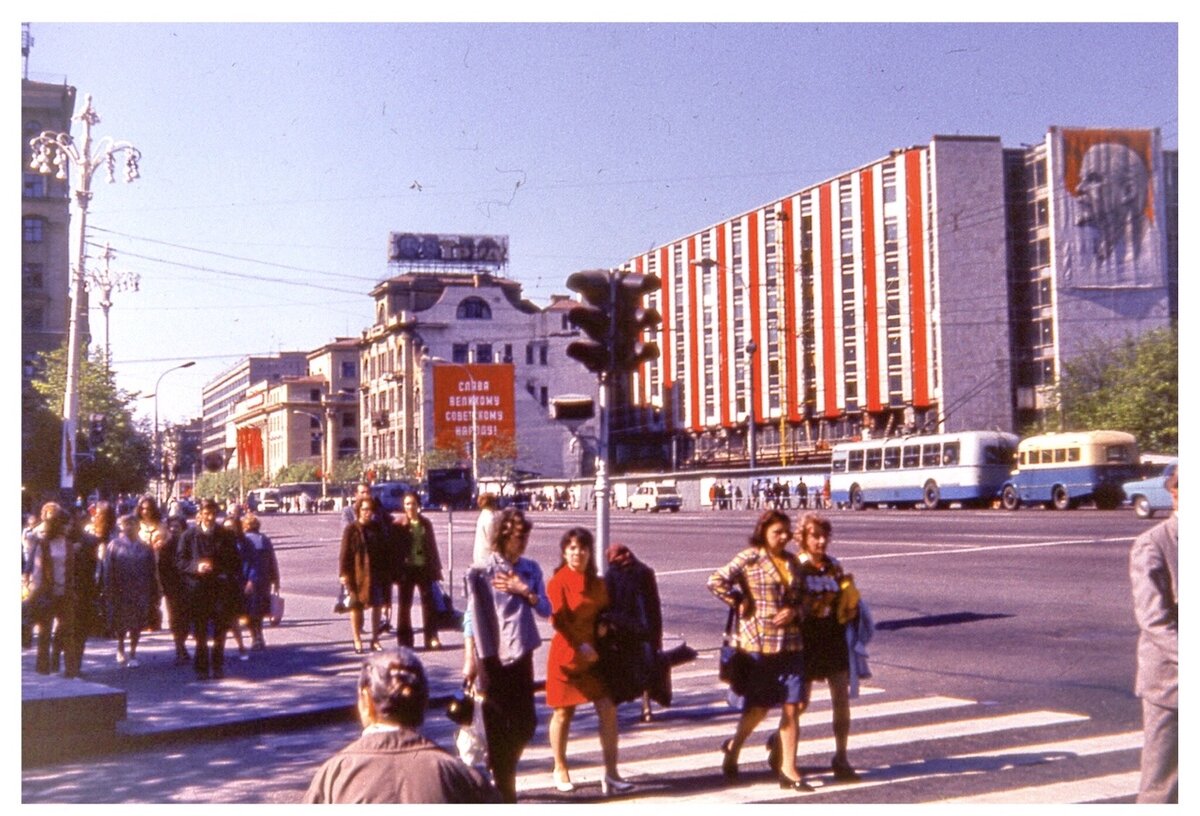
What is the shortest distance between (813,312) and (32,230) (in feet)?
96.1

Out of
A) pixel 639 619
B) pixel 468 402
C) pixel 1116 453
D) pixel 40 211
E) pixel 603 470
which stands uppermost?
pixel 40 211

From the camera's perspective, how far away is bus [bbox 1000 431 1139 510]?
37.0m

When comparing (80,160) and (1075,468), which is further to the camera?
(1075,468)

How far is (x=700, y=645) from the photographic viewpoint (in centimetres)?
1407

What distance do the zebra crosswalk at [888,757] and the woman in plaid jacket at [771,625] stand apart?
39 centimetres

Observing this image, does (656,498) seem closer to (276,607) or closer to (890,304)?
(890,304)

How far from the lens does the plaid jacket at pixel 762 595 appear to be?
751 centimetres

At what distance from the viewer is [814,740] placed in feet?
29.0

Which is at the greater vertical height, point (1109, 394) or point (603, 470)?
point (1109, 394)

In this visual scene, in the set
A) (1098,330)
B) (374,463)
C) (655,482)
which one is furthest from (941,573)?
(374,463)

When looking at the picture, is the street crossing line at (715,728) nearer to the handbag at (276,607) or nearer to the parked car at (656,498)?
the handbag at (276,607)

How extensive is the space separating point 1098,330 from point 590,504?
35141 millimetres

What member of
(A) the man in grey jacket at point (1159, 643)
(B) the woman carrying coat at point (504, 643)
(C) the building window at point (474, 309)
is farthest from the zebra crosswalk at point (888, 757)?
(C) the building window at point (474, 309)

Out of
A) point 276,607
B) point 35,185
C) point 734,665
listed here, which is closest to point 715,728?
point 734,665
